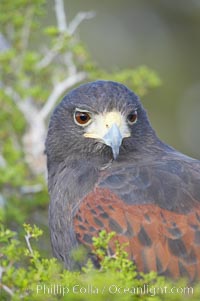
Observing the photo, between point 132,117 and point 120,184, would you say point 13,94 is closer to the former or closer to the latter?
point 132,117

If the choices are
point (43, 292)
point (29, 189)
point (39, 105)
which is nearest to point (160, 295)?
point (43, 292)

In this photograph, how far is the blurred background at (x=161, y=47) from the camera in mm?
16391

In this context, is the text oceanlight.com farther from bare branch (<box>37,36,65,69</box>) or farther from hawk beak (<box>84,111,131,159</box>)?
bare branch (<box>37,36,65,69</box>)

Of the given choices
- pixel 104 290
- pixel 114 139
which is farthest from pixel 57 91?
pixel 104 290

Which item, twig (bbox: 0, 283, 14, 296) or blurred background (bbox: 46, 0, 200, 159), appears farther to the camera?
blurred background (bbox: 46, 0, 200, 159)

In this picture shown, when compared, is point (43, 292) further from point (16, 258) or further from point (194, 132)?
point (194, 132)

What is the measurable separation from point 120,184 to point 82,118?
0.84 m

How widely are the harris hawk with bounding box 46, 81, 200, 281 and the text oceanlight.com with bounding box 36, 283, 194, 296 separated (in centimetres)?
84

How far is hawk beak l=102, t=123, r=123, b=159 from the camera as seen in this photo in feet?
19.2

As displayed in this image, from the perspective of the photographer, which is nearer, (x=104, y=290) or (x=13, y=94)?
(x=104, y=290)

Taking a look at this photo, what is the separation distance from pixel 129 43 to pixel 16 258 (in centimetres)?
1431

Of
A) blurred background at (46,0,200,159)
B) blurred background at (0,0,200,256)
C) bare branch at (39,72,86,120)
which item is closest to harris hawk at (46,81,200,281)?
blurred background at (0,0,200,256)

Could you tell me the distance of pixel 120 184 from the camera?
575 centimetres

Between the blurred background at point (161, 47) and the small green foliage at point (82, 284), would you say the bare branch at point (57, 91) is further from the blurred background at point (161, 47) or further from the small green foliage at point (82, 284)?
the blurred background at point (161, 47)
